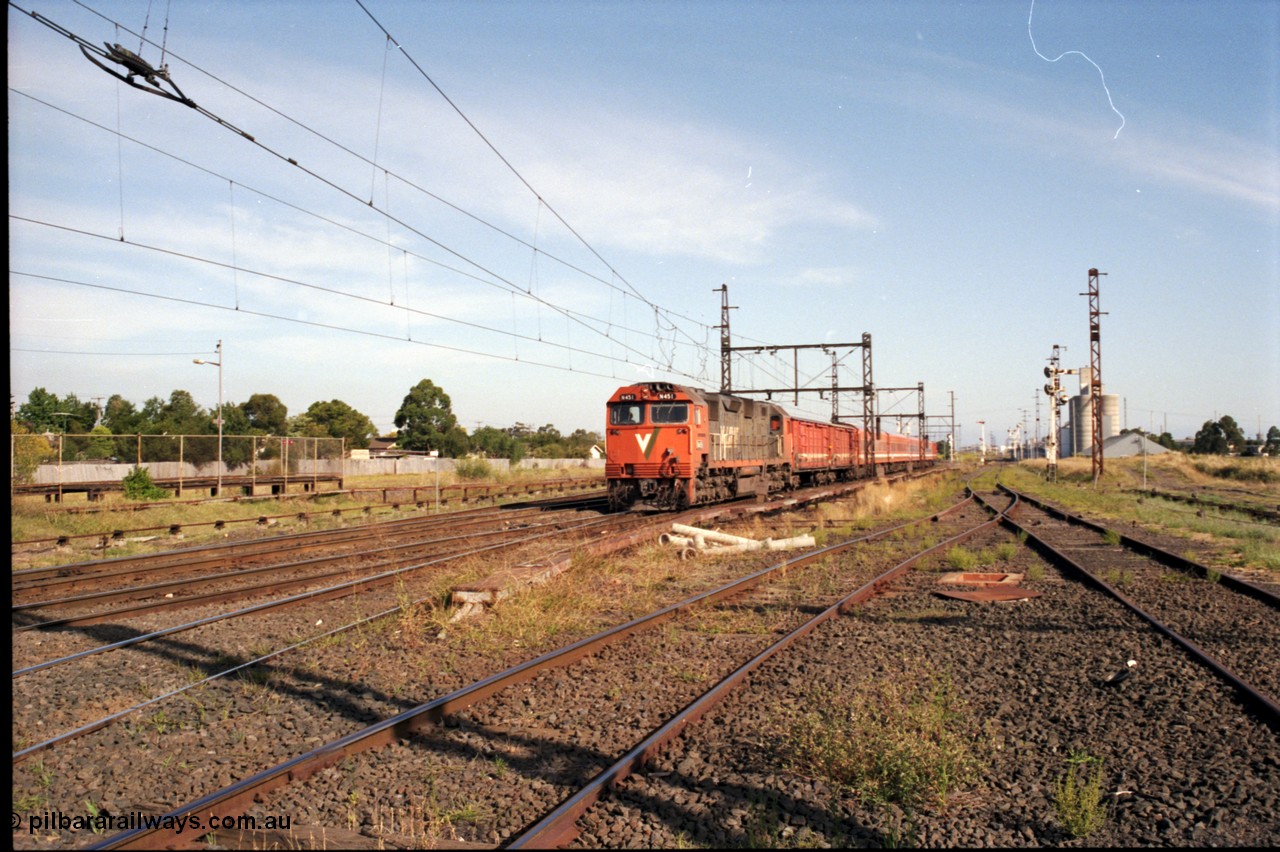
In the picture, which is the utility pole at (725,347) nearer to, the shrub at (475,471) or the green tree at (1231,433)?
the shrub at (475,471)

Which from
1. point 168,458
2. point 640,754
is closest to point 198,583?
point 640,754

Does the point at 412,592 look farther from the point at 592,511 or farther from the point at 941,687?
the point at 592,511

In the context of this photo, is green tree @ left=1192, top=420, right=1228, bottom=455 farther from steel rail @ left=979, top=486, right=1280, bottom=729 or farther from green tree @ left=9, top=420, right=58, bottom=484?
green tree @ left=9, top=420, right=58, bottom=484

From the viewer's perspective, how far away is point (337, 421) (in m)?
99.4

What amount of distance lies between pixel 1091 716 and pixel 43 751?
6.90m

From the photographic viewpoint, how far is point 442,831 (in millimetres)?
4043

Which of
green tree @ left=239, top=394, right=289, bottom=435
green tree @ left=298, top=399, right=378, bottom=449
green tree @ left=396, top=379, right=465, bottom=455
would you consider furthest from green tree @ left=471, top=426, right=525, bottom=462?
green tree @ left=239, top=394, right=289, bottom=435

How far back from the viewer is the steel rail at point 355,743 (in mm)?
3713

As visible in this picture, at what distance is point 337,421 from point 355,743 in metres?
101

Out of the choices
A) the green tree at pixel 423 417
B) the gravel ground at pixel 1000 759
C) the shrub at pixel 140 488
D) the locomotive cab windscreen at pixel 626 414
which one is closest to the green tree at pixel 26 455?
the shrub at pixel 140 488

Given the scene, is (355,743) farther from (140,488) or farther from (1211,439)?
(1211,439)

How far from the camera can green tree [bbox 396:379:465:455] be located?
9631 centimetres

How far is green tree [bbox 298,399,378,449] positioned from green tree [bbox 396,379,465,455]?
5936 millimetres

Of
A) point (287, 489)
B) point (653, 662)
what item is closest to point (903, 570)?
point (653, 662)
